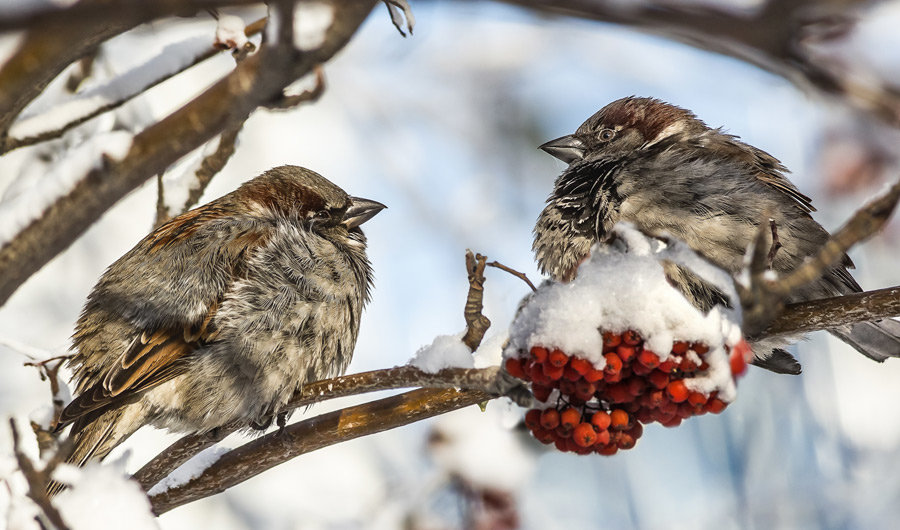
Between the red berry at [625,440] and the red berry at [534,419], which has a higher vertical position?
the red berry at [625,440]

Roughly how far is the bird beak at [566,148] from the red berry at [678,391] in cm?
253

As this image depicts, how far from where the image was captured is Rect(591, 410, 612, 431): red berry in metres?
2.39

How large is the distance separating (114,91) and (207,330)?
1.12 meters

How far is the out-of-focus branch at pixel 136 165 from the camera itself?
5.45ft

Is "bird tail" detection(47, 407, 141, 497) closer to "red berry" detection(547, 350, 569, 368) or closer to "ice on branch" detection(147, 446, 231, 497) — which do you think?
"ice on branch" detection(147, 446, 231, 497)

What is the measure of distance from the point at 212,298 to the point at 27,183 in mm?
1014

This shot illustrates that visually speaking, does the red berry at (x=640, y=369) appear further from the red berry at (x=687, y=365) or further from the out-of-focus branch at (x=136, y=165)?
the out-of-focus branch at (x=136, y=165)

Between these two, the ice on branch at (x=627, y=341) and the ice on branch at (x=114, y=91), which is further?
the ice on branch at (x=114, y=91)

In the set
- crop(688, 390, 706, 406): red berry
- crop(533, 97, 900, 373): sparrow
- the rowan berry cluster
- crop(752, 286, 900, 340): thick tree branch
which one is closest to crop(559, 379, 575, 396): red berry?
the rowan berry cluster

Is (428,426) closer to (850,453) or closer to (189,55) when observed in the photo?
(189,55)

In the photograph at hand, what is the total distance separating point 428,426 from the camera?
16.2 feet

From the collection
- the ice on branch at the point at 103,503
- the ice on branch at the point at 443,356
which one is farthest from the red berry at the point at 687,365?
the ice on branch at the point at 103,503

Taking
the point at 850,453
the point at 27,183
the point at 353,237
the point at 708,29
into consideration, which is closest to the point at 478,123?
the point at 353,237

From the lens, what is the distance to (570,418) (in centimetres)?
240
